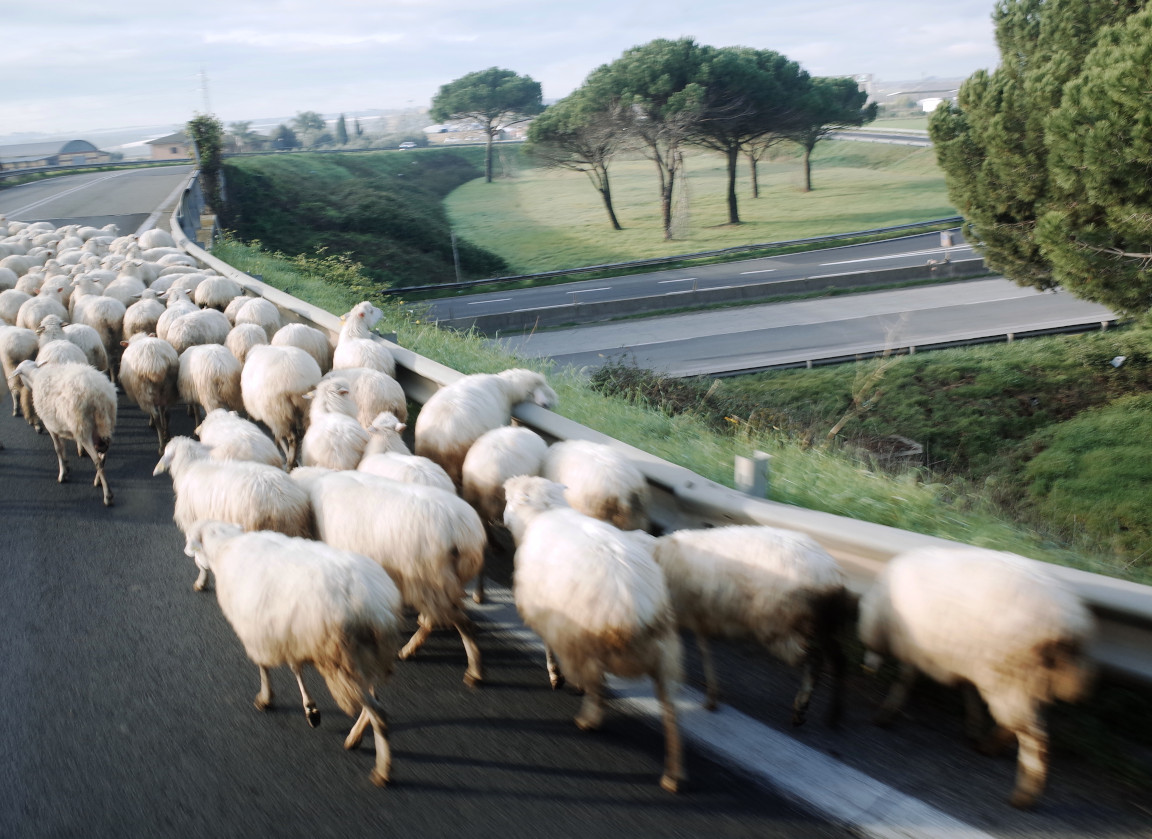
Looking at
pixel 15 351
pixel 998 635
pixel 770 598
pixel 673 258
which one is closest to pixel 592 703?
pixel 770 598

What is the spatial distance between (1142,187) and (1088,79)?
1750 millimetres

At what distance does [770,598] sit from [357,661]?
65.7 inches

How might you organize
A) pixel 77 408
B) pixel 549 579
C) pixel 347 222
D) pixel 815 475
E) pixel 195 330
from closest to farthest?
pixel 549 579 < pixel 815 475 < pixel 77 408 < pixel 195 330 < pixel 347 222

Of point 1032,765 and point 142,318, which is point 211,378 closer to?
point 142,318

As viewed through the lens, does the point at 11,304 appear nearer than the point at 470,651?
No

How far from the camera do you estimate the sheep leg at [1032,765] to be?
279 centimetres

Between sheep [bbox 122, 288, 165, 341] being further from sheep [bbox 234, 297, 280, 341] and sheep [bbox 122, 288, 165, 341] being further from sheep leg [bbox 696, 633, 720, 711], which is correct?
sheep leg [bbox 696, 633, 720, 711]

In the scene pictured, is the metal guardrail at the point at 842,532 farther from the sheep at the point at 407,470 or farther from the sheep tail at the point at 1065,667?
the sheep at the point at 407,470

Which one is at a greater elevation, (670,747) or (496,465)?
(496,465)

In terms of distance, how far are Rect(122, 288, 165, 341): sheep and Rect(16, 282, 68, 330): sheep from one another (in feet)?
2.83

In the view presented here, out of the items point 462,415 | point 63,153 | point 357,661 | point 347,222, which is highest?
point 63,153

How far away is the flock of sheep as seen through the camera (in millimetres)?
2896

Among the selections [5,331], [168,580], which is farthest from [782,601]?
[5,331]

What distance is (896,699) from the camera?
3.26 meters
